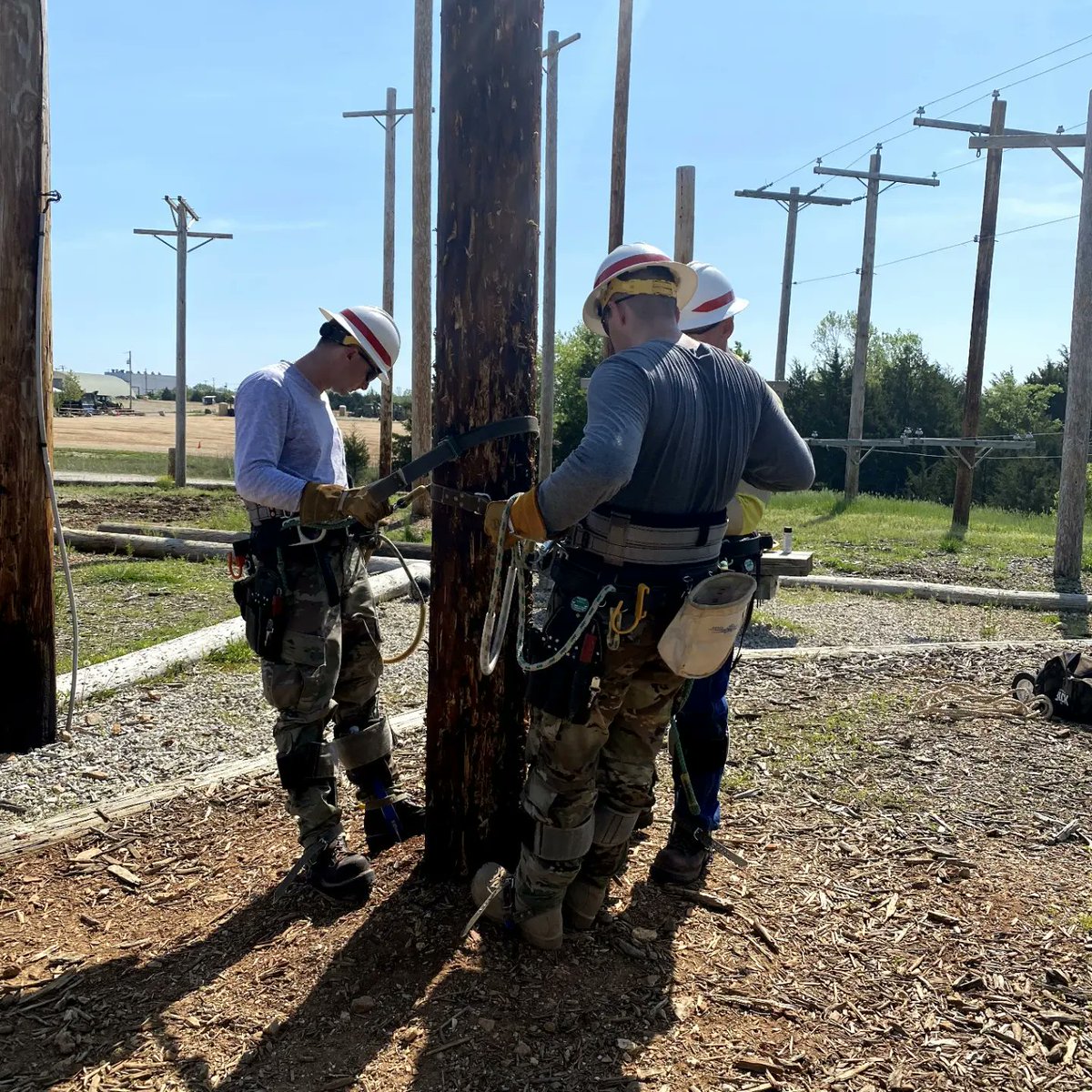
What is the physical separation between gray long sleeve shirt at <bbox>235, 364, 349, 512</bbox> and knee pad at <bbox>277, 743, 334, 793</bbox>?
84cm

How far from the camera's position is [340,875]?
10.7ft

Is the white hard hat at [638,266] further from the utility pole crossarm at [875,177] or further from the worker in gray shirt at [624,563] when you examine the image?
the utility pole crossarm at [875,177]

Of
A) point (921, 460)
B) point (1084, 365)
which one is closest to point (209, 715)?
point (1084, 365)

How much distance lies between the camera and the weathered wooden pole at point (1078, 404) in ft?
36.5

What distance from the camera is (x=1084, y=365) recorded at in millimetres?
11289

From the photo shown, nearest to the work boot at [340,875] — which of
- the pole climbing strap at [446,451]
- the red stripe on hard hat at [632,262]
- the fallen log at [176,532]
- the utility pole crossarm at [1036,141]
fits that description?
the pole climbing strap at [446,451]

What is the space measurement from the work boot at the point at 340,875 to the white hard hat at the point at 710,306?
7.42 ft

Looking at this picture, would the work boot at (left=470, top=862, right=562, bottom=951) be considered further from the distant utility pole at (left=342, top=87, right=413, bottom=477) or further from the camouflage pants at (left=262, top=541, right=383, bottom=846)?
the distant utility pole at (left=342, top=87, right=413, bottom=477)

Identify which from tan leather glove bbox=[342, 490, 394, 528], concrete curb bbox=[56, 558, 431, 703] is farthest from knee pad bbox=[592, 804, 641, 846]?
concrete curb bbox=[56, 558, 431, 703]

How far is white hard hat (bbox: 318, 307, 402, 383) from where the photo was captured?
348cm

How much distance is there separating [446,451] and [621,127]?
38.6ft

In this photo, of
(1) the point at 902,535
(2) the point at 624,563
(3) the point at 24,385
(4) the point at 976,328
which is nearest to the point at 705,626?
(2) the point at 624,563

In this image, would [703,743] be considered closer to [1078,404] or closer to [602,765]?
[602,765]

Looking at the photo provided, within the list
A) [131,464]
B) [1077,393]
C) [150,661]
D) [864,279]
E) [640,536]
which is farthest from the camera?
[131,464]
